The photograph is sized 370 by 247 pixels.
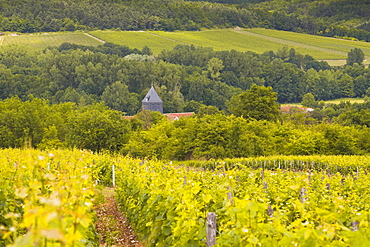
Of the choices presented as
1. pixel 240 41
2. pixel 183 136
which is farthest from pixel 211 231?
pixel 240 41

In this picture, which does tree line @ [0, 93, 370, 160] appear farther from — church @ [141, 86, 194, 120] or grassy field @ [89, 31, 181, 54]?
grassy field @ [89, 31, 181, 54]

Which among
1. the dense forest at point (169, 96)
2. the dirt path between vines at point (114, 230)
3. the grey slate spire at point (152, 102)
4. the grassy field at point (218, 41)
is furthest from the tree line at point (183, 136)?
the grassy field at point (218, 41)

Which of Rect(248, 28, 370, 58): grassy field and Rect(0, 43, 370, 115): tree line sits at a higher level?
Rect(248, 28, 370, 58): grassy field

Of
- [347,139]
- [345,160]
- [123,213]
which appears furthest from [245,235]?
[347,139]

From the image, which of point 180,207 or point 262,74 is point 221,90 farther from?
point 180,207

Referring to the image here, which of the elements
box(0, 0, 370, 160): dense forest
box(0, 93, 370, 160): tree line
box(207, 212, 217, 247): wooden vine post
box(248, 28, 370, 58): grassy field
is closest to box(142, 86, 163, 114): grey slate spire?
box(0, 0, 370, 160): dense forest

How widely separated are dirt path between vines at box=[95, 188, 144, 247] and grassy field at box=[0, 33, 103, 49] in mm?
142498

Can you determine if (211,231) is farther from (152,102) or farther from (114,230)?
(152,102)

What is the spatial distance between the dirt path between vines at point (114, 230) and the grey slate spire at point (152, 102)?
89456mm

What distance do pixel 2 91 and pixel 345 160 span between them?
93.5 meters

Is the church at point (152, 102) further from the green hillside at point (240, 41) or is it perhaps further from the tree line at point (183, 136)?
the green hillside at point (240, 41)

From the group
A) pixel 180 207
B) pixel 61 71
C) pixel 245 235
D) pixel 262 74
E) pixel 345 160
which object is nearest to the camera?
pixel 245 235

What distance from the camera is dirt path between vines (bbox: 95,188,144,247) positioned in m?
9.93

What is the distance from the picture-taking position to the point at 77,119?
4250 centimetres
